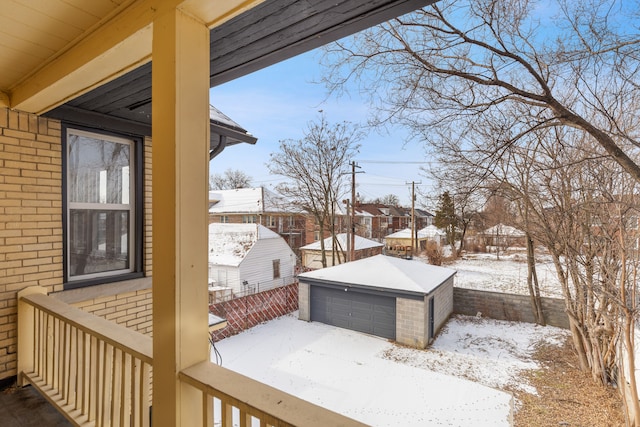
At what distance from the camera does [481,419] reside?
5438 millimetres

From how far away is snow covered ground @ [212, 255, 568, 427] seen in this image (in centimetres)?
578

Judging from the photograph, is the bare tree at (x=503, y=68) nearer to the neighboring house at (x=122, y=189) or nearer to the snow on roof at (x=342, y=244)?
the neighboring house at (x=122, y=189)

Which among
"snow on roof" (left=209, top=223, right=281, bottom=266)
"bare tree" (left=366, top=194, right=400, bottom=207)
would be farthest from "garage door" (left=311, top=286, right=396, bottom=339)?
"bare tree" (left=366, top=194, right=400, bottom=207)

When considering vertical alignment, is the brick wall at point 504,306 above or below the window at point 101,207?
below

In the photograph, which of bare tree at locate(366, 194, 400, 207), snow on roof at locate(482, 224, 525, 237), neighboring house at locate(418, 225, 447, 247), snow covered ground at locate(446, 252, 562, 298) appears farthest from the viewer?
bare tree at locate(366, 194, 400, 207)

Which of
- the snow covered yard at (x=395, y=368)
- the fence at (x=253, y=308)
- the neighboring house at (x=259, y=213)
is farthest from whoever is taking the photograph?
the neighboring house at (x=259, y=213)

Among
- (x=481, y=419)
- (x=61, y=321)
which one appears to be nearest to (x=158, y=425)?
(x=61, y=321)

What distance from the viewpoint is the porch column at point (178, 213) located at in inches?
47.8

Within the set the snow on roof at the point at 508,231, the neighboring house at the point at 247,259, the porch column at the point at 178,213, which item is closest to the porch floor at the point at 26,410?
the porch column at the point at 178,213

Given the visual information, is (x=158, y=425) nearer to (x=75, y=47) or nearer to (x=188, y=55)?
(x=188, y=55)

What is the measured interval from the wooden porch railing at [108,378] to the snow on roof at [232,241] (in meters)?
11.3

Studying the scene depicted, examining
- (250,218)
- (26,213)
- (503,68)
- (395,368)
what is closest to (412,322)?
(395,368)

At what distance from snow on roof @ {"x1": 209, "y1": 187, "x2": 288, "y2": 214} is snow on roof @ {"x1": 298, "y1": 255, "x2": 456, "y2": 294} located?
679 cm

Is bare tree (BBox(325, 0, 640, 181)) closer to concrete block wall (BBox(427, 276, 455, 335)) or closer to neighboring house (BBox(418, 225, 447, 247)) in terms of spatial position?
concrete block wall (BBox(427, 276, 455, 335))
